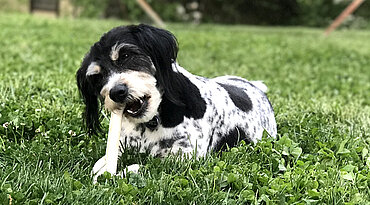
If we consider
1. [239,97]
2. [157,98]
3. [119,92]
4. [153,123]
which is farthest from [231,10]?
[119,92]

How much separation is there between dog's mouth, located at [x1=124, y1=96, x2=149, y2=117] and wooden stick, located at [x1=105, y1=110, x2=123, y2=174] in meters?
0.06

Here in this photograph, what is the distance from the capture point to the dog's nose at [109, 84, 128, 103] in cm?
310

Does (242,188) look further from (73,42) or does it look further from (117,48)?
(73,42)

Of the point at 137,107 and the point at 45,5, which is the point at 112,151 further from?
the point at 45,5

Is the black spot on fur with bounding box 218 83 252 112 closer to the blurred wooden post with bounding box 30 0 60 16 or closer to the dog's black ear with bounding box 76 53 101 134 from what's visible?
the dog's black ear with bounding box 76 53 101 134

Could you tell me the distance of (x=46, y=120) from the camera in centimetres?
445

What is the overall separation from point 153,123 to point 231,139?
2.59 feet

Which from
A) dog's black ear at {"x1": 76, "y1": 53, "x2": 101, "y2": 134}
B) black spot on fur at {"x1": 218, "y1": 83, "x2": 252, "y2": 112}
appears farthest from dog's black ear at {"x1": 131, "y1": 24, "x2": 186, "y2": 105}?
black spot on fur at {"x1": 218, "y1": 83, "x2": 252, "y2": 112}

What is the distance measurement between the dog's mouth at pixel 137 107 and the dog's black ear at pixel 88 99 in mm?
342

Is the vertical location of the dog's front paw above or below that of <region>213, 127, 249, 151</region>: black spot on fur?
below

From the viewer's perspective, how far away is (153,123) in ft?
11.5

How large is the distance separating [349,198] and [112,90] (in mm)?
1666

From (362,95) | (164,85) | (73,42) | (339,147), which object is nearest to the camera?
(164,85)

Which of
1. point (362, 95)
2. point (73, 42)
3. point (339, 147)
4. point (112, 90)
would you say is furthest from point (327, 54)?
point (112, 90)
